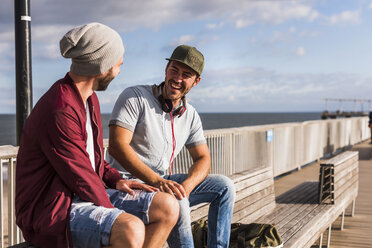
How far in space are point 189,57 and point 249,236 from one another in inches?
51.1

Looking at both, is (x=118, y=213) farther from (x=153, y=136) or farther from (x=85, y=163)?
(x=153, y=136)

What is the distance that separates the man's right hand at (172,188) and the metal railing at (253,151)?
165cm

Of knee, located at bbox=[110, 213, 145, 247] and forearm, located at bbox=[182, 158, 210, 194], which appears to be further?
forearm, located at bbox=[182, 158, 210, 194]

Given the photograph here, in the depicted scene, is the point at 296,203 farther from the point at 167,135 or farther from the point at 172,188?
the point at 172,188

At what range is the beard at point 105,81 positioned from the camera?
245cm

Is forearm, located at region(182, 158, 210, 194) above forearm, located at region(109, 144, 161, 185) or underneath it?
underneath

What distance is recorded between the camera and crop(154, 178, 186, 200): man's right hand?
3014 mm

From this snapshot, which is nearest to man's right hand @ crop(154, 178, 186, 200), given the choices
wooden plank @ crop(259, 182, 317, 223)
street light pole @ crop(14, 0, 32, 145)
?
wooden plank @ crop(259, 182, 317, 223)

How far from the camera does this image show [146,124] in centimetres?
341

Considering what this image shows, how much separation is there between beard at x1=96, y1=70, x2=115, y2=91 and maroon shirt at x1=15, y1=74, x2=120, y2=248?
0.20 meters

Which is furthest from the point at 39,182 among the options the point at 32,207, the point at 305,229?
the point at 305,229

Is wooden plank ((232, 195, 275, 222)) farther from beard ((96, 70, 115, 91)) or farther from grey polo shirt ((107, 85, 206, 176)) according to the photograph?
beard ((96, 70, 115, 91))

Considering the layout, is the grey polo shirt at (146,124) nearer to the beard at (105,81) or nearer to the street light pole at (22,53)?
the beard at (105,81)

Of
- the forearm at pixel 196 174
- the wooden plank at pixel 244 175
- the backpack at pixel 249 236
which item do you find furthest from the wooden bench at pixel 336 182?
the forearm at pixel 196 174
